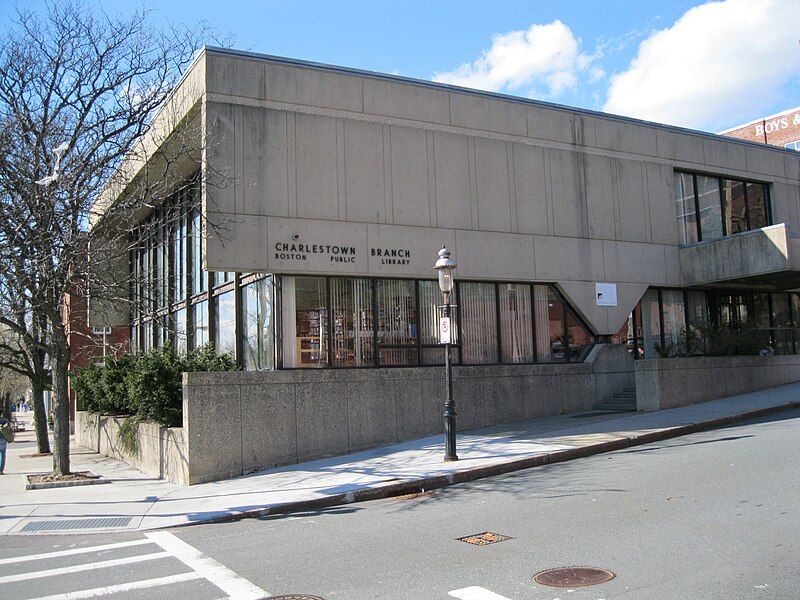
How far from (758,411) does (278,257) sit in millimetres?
11837

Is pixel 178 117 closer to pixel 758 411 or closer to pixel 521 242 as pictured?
pixel 521 242

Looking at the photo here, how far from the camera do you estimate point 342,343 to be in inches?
698

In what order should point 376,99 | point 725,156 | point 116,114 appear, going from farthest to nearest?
point 725,156
point 376,99
point 116,114

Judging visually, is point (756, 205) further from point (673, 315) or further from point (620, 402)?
point (620, 402)

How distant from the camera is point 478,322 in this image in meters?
19.8

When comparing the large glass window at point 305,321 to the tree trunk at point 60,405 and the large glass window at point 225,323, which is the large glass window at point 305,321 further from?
the tree trunk at point 60,405

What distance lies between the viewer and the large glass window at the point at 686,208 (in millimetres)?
23859

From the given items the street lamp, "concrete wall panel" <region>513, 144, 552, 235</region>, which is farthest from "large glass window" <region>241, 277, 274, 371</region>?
"concrete wall panel" <region>513, 144, 552, 235</region>

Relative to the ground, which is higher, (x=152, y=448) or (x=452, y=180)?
(x=452, y=180)

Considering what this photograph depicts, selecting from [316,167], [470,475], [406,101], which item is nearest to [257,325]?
[316,167]

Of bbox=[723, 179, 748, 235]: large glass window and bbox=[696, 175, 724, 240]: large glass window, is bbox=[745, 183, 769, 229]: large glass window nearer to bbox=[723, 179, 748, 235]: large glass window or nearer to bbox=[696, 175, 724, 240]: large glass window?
bbox=[723, 179, 748, 235]: large glass window

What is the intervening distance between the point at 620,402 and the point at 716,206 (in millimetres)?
8633

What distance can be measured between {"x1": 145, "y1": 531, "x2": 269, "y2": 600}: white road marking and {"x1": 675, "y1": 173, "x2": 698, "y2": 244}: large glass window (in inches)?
758

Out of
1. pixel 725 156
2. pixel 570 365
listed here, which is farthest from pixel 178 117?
pixel 725 156
